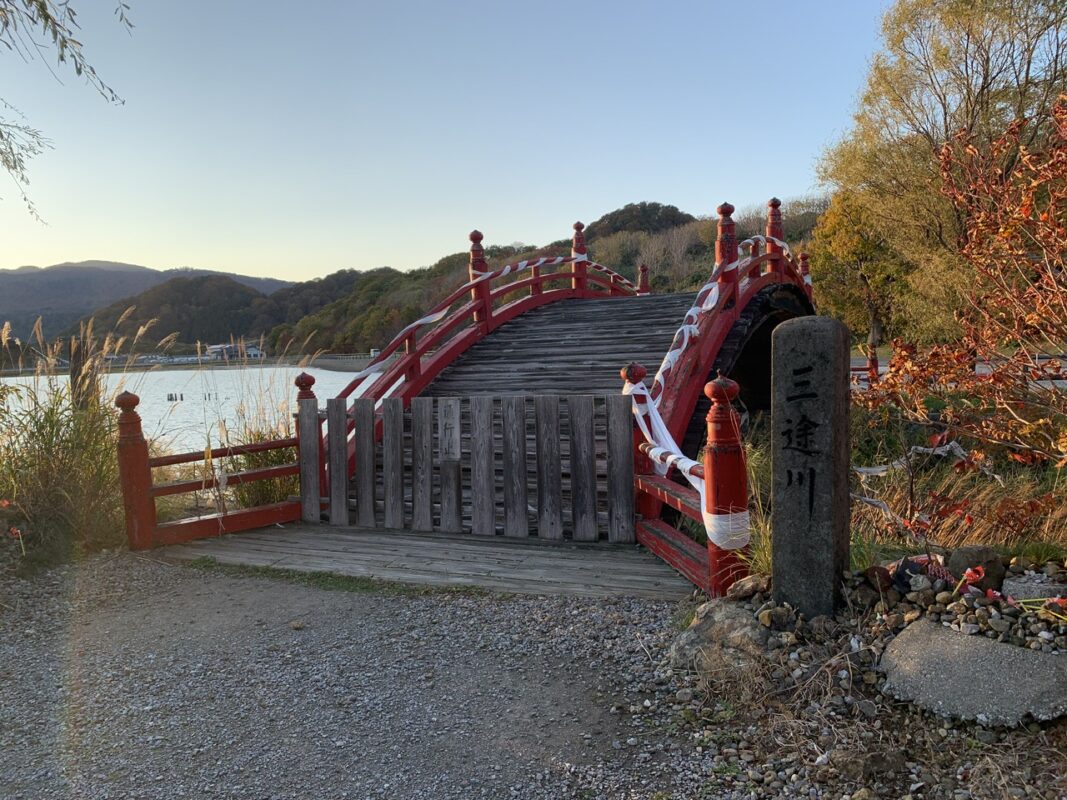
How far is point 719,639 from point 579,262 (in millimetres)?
9478

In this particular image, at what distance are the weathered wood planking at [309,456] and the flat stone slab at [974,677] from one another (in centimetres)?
469

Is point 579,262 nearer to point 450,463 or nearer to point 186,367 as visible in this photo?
point 186,367

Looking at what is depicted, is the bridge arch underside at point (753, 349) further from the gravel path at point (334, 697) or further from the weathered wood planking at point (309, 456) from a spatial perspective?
the weathered wood planking at point (309, 456)

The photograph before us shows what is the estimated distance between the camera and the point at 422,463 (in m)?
5.96

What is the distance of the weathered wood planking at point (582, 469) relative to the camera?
5.40 metres

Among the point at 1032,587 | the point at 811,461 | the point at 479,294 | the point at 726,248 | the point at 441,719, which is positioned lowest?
the point at 441,719

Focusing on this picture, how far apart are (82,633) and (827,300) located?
2397 centimetres

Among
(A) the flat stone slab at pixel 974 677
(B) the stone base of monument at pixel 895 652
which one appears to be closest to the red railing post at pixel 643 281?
(B) the stone base of monument at pixel 895 652

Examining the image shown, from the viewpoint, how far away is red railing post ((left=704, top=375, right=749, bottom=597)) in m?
3.74

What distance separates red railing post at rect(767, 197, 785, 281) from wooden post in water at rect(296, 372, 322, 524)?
7.22m

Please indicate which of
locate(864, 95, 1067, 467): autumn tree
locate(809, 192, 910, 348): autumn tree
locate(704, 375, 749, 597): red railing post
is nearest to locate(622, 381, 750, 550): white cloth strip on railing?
locate(704, 375, 749, 597): red railing post

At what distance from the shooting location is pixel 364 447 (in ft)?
20.4

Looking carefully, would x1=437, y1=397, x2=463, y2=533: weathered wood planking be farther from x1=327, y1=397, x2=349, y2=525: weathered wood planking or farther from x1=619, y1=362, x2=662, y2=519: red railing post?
x1=619, y1=362, x2=662, y2=519: red railing post

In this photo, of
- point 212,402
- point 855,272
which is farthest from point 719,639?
point 855,272
